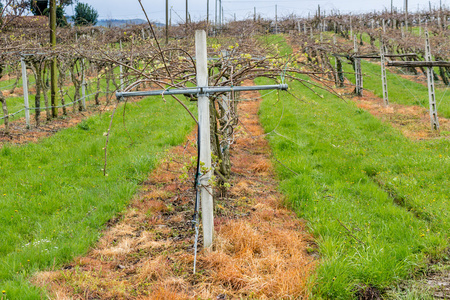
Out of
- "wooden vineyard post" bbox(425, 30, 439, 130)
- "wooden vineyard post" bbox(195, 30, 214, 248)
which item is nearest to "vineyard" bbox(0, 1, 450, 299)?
"wooden vineyard post" bbox(195, 30, 214, 248)

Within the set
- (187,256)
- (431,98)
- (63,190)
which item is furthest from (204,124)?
(431,98)

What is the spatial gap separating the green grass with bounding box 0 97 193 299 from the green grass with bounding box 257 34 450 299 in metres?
2.86

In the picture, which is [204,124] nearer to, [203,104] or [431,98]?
[203,104]

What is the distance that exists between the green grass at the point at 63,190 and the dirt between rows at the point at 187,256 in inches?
9.9

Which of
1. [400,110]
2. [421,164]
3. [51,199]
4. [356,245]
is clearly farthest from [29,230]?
[400,110]

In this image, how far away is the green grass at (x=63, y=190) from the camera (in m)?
4.06

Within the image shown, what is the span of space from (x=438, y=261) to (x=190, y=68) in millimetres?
4189

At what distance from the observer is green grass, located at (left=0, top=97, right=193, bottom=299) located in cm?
406

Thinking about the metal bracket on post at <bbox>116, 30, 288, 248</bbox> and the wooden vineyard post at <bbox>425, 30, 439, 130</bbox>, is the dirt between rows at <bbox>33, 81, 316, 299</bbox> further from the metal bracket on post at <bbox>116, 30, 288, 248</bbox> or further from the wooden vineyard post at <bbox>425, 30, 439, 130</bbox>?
the wooden vineyard post at <bbox>425, 30, 439, 130</bbox>

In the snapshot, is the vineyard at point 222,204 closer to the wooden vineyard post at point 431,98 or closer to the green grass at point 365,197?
the green grass at point 365,197

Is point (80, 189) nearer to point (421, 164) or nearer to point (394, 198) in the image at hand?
point (394, 198)

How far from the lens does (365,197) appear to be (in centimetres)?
619

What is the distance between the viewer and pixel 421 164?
7.51m

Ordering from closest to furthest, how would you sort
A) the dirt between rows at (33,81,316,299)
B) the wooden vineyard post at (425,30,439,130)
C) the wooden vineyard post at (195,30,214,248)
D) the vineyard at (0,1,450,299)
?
the dirt between rows at (33,81,316,299), the vineyard at (0,1,450,299), the wooden vineyard post at (195,30,214,248), the wooden vineyard post at (425,30,439,130)
